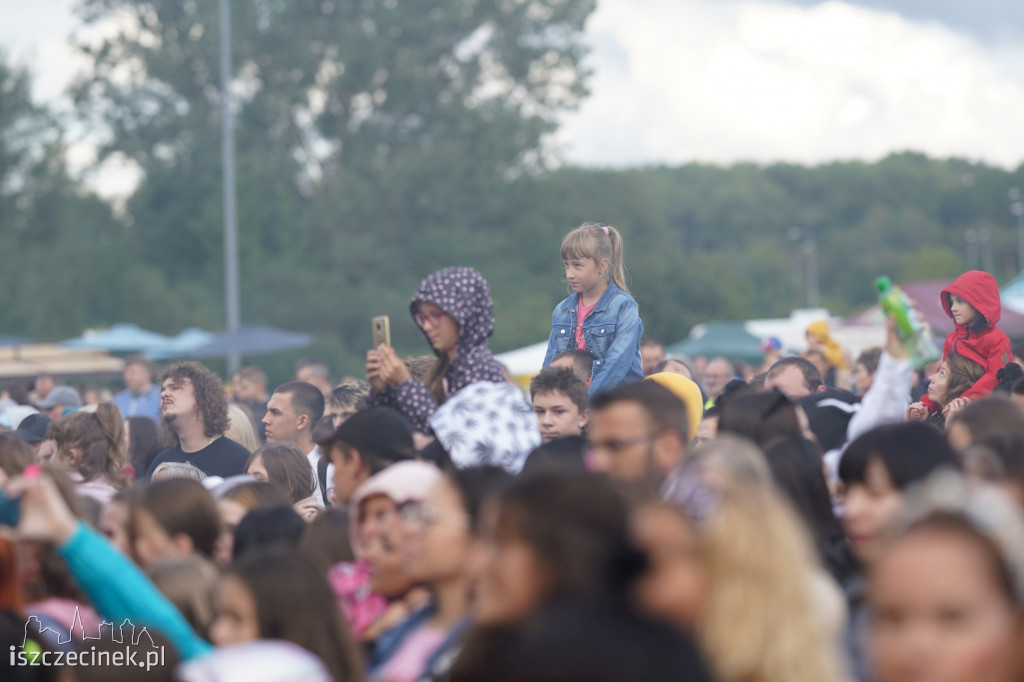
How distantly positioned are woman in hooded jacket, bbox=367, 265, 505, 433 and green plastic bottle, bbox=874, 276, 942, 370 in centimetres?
176

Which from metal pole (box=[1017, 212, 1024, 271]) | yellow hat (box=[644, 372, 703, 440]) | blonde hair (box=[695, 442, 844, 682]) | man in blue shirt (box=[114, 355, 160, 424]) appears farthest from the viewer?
metal pole (box=[1017, 212, 1024, 271])

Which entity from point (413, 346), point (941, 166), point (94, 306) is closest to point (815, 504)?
point (413, 346)

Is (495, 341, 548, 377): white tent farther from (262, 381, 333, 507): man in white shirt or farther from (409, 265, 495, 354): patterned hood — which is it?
(409, 265, 495, 354): patterned hood

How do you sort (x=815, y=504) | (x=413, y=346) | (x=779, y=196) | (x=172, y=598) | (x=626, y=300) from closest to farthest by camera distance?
(x=172, y=598)
(x=815, y=504)
(x=626, y=300)
(x=413, y=346)
(x=779, y=196)

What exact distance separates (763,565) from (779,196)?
110 metres

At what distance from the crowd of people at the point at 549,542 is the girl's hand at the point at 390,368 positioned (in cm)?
1

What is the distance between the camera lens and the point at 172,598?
13.3 feet

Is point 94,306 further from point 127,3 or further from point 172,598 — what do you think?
point 172,598

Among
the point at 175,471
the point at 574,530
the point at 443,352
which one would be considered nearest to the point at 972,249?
the point at 175,471

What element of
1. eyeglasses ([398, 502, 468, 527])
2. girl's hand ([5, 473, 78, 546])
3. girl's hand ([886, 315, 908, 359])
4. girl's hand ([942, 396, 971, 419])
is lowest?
eyeglasses ([398, 502, 468, 527])

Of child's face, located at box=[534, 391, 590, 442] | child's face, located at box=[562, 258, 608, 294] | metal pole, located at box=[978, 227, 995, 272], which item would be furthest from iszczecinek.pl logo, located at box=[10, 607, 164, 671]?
metal pole, located at box=[978, 227, 995, 272]

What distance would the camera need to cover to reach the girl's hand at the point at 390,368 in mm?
5457

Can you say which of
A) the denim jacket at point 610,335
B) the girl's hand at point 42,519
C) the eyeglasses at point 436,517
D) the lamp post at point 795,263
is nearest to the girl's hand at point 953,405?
the denim jacket at point 610,335

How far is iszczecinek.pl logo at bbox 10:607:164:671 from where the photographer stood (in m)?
3.44
